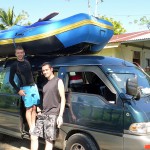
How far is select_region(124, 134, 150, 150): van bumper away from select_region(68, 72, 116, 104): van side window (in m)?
1.18

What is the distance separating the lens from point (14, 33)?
6.64m

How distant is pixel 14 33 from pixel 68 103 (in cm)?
228

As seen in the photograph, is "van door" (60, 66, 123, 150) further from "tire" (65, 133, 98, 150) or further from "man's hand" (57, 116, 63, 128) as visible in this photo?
"man's hand" (57, 116, 63, 128)

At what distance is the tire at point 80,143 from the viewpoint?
4.84 m

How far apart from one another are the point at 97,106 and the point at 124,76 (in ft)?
2.70

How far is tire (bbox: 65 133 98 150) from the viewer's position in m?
4.84

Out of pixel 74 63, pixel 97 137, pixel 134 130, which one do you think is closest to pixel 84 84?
pixel 74 63

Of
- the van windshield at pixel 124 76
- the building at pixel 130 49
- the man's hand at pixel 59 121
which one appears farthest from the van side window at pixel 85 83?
the building at pixel 130 49

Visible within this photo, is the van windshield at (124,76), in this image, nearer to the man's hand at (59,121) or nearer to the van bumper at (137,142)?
the van bumper at (137,142)

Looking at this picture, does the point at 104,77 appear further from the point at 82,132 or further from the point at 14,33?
the point at 14,33

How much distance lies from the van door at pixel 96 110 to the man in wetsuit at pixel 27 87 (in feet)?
2.10

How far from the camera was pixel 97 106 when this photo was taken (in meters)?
4.84

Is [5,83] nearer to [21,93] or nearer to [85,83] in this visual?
[21,93]

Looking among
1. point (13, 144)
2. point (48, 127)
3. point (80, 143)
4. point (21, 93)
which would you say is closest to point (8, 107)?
point (21, 93)
